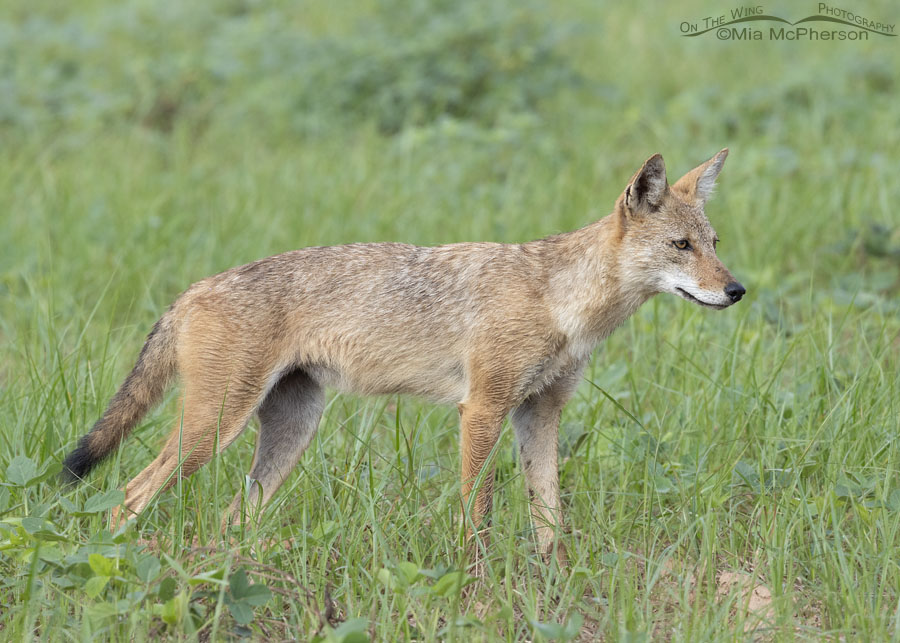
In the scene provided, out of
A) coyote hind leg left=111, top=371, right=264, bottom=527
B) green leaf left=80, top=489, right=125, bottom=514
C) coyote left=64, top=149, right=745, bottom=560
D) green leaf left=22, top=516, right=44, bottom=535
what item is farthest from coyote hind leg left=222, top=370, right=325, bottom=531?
green leaf left=22, top=516, right=44, bottom=535

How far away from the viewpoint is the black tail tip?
4.62m

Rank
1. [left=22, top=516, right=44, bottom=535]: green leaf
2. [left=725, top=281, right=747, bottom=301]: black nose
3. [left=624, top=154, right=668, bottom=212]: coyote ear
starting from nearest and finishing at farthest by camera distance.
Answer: [left=22, top=516, right=44, bottom=535]: green leaf → [left=725, top=281, right=747, bottom=301]: black nose → [left=624, top=154, right=668, bottom=212]: coyote ear

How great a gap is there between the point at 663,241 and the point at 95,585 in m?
2.74

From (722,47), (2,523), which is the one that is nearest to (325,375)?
(2,523)

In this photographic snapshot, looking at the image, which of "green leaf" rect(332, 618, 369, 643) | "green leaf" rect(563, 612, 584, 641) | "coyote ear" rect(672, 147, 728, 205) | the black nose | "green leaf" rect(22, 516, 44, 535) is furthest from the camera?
"coyote ear" rect(672, 147, 728, 205)

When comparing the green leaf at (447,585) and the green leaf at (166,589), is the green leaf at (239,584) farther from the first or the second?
the green leaf at (447,585)

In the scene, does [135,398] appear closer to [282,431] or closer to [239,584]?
[282,431]

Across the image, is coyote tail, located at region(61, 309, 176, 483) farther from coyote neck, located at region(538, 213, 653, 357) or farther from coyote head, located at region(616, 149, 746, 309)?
coyote head, located at region(616, 149, 746, 309)

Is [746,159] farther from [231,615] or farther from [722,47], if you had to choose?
[231,615]

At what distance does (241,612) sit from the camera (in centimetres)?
374

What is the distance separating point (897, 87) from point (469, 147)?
14.8 feet

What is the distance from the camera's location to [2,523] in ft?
13.7

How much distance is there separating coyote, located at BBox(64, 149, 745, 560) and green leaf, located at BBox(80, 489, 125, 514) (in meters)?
0.23

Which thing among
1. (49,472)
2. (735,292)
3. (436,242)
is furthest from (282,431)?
(436,242)
